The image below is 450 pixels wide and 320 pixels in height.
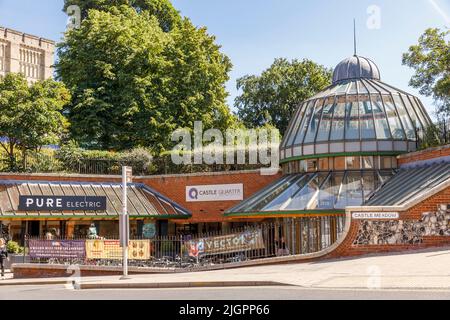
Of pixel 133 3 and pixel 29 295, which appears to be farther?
pixel 133 3

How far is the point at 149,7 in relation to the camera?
60.2m

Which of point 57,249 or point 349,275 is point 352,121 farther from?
point 349,275

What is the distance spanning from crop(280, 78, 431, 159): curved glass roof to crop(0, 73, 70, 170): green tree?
551 inches

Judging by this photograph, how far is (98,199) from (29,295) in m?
17.9

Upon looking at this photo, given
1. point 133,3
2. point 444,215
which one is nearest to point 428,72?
point 444,215

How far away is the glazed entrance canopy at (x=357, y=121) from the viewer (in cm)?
3206

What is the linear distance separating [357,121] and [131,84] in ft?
58.0

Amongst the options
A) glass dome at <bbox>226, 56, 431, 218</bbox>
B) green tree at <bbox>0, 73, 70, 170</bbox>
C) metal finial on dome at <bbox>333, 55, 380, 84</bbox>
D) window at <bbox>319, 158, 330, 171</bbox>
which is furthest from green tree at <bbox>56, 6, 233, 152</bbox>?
window at <bbox>319, 158, 330, 171</bbox>

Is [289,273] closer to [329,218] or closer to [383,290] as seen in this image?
[383,290]

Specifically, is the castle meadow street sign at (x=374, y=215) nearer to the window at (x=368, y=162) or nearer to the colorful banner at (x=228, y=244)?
the colorful banner at (x=228, y=244)

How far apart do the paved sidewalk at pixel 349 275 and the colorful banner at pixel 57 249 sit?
23.1ft

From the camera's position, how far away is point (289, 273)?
19.5 m

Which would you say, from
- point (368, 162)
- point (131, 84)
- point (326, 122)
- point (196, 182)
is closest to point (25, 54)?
point (131, 84)

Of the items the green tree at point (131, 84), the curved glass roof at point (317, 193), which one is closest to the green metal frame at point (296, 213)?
the curved glass roof at point (317, 193)
